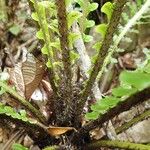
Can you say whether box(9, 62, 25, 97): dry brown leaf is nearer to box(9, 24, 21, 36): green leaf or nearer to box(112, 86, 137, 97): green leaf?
box(112, 86, 137, 97): green leaf

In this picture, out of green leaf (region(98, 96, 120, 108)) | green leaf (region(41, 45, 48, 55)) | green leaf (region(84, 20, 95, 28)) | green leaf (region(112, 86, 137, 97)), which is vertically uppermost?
green leaf (region(84, 20, 95, 28))

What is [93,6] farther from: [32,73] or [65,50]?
[32,73]

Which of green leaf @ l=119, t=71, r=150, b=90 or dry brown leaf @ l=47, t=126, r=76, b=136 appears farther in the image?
dry brown leaf @ l=47, t=126, r=76, b=136

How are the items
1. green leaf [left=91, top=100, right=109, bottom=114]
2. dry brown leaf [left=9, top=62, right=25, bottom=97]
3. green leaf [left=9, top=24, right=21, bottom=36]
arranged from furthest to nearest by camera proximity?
green leaf [left=9, top=24, right=21, bottom=36] < dry brown leaf [left=9, top=62, right=25, bottom=97] < green leaf [left=91, top=100, right=109, bottom=114]

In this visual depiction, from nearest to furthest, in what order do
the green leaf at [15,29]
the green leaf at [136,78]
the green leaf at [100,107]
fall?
the green leaf at [136,78], the green leaf at [100,107], the green leaf at [15,29]

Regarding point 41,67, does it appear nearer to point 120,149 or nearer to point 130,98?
point 120,149

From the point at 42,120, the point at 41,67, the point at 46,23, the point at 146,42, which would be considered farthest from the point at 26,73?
the point at 146,42

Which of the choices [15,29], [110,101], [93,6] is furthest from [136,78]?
[15,29]

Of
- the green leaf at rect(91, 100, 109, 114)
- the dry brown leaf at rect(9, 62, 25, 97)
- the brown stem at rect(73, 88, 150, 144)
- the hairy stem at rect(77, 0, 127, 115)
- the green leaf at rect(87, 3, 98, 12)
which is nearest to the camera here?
the brown stem at rect(73, 88, 150, 144)

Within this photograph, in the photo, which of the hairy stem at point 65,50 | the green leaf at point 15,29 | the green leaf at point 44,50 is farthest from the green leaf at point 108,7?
the green leaf at point 15,29

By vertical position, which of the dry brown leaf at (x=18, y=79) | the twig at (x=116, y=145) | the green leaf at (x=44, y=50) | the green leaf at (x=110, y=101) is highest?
the green leaf at (x=44, y=50)

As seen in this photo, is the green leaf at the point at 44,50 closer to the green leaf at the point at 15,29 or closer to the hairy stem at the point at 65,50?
the hairy stem at the point at 65,50

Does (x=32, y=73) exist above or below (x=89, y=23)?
below

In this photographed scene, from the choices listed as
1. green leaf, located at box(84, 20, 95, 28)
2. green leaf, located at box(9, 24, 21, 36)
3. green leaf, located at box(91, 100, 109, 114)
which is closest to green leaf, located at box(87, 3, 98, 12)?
green leaf, located at box(84, 20, 95, 28)
